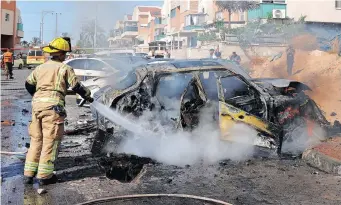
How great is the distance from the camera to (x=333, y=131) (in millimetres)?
7785

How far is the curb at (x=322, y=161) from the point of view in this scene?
19.0 ft

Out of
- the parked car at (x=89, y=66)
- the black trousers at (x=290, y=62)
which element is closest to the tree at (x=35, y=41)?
the parked car at (x=89, y=66)

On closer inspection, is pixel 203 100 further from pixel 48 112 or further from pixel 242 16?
pixel 242 16

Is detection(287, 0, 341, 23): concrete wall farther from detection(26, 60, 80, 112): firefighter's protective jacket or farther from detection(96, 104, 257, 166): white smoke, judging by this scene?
detection(26, 60, 80, 112): firefighter's protective jacket

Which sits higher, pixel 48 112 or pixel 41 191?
pixel 48 112

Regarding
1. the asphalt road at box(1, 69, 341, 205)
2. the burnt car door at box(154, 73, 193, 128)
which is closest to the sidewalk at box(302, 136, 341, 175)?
the asphalt road at box(1, 69, 341, 205)

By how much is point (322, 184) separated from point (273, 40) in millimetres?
19699

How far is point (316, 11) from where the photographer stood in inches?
1158

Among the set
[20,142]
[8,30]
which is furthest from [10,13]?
[20,142]

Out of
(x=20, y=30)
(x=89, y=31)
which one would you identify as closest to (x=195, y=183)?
(x=89, y=31)

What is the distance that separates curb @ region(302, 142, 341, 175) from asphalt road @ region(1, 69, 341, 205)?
0.41 feet

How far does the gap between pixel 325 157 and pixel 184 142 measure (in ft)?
7.10

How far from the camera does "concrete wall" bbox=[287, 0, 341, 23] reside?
29344 millimetres

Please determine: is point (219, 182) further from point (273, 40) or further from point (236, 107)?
point (273, 40)
